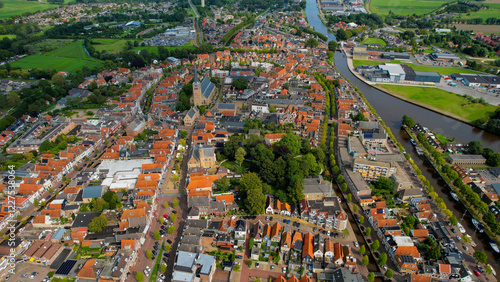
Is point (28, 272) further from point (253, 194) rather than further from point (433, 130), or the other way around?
point (433, 130)

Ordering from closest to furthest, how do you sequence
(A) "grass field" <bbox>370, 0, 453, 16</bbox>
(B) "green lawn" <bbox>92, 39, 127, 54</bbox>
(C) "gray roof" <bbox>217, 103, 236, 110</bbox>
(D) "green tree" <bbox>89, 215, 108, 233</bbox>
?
(D) "green tree" <bbox>89, 215, 108, 233</bbox>, (C) "gray roof" <bbox>217, 103, 236, 110</bbox>, (B) "green lawn" <bbox>92, 39, 127, 54</bbox>, (A) "grass field" <bbox>370, 0, 453, 16</bbox>

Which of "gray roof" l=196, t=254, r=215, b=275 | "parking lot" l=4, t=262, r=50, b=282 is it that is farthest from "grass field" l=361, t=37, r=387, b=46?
"parking lot" l=4, t=262, r=50, b=282

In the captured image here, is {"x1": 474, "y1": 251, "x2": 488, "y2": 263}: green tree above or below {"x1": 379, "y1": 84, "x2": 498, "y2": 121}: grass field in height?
below

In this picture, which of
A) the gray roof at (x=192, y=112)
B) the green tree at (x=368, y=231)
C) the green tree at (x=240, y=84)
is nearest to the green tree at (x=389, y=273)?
the green tree at (x=368, y=231)

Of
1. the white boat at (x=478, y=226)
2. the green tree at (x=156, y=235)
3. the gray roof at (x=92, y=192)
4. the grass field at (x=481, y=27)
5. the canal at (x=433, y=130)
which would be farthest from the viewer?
the grass field at (x=481, y=27)

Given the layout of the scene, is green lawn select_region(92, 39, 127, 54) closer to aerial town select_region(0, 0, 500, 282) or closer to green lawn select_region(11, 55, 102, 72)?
aerial town select_region(0, 0, 500, 282)

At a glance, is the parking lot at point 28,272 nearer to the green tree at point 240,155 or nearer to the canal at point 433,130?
the green tree at point 240,155

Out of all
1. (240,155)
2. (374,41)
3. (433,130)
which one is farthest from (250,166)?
(374,41)
